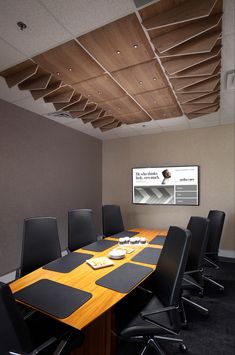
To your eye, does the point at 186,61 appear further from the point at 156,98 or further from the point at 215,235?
the point at 215,235

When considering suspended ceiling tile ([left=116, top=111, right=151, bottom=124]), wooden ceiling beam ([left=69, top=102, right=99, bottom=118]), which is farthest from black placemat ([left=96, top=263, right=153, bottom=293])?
suspended ceiling tile ([left=116, top=111, right=151, bottom=124])

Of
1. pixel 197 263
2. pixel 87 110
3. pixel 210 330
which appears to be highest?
pixel 87 110

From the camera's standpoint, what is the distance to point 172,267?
169 centimetres

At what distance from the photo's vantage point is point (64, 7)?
63.3 inches

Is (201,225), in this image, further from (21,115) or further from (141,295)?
(21,115)

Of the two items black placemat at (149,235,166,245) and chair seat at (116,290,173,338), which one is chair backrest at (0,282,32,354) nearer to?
chair seat at (116,290,173,338)

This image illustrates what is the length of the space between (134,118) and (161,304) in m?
3.17

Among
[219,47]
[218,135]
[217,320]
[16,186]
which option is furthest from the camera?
[218,135]

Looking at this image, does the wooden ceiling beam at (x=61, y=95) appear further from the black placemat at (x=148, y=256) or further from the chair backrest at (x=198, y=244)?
the chair backrest at (x=198, y=244)

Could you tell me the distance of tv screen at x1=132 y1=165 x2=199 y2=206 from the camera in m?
4.76

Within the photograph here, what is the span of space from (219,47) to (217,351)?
2853mm

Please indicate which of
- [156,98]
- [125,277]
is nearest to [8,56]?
[156,98]

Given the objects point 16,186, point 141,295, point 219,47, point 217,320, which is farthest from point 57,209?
point 219,47

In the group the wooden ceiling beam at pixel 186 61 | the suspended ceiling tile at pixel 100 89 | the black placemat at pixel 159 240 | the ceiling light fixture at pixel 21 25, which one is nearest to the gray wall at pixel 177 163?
the black placemat at pixel 159 240
